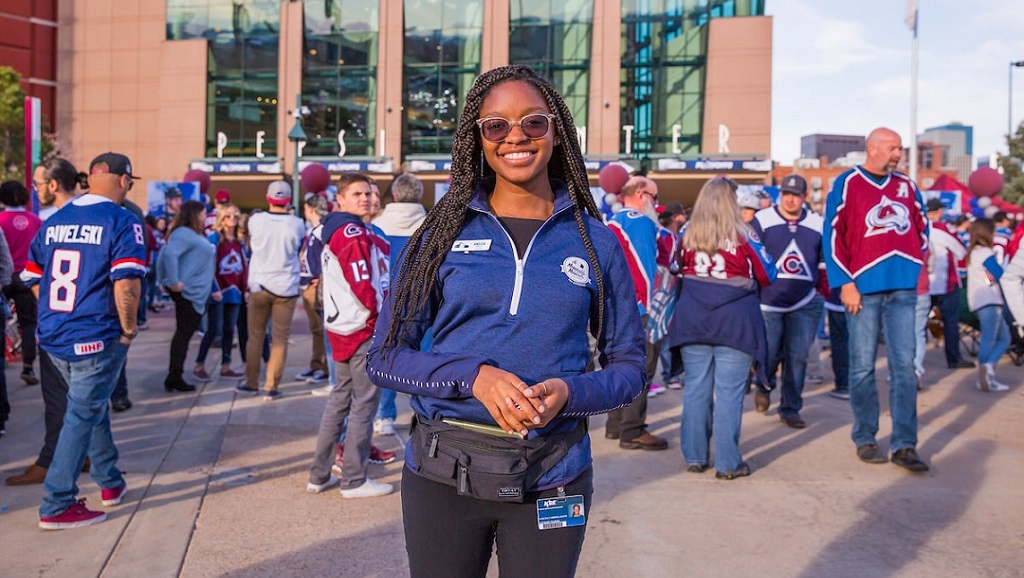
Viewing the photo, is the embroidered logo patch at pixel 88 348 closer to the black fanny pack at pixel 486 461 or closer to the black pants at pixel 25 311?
the black fanny pack at pixel 486 461

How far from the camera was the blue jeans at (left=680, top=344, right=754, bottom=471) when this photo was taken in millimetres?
5898

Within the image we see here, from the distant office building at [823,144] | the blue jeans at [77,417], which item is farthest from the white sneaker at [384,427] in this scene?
the distant office building at [823,144]

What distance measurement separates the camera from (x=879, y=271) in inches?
239

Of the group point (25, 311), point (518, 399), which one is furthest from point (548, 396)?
point (25, 311)

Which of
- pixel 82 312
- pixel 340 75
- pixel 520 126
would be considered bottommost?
pixel 82 312

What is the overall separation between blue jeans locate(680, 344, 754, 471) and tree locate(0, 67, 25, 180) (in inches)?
1556

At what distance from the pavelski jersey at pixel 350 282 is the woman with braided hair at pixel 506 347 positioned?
3050 millimetres

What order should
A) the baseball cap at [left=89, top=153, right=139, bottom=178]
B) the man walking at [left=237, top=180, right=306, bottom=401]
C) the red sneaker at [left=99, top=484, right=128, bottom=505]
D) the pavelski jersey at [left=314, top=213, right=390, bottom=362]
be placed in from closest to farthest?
the baseball cap at [left=89, top=153, right=139, bottom=178] < the red sneaker at [left=99, top=484, right=128, bottom=505] < the pavelski jersey at [left=314, top=213, right=390, bottom=362] < the man walking at [left=237, top=180, right=306, bottom=401]

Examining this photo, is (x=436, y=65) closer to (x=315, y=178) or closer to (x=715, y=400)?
(x=315, y=178)

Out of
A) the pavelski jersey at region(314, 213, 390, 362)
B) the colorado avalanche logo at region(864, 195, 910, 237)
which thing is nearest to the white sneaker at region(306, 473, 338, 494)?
the pavelski jersey at region(314, 213, 390, 362)

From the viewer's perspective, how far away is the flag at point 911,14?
20.9m

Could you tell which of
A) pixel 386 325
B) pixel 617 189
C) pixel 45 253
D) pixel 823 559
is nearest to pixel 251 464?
pixel 45 253

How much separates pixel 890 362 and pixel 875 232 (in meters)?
0.92

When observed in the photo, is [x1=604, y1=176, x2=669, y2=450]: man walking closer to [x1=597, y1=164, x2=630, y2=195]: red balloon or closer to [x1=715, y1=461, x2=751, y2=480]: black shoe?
[x1=715, y1=461, x2=751, y2=480]: black shoe
